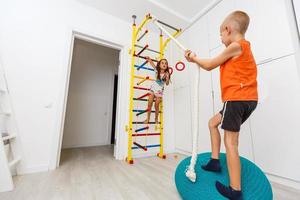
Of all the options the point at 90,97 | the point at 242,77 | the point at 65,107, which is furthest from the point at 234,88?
the point at 90,97

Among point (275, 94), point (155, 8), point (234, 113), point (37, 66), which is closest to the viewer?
point (234, 113)

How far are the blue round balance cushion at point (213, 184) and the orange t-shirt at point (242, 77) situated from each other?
0.52 m

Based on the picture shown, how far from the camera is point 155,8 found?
233cm

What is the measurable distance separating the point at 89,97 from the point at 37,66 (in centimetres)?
180

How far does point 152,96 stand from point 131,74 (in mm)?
Answer: 492

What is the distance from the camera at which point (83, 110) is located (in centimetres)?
340

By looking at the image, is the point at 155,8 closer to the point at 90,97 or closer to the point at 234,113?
the point at 234,113

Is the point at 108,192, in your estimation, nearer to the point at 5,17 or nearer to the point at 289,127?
the point at 289,127

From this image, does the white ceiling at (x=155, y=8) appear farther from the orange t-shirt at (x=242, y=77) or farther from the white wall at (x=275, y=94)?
the orange t-shirt at (x=242, y=77)

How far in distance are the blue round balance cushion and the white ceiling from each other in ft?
7.71

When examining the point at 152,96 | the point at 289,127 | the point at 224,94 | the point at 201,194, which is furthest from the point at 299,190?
the point at 152,96

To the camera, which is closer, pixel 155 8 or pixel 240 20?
pixel 240 20

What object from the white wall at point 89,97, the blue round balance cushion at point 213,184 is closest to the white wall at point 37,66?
the white wall at point 89,97

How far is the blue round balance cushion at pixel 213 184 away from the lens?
845mm
